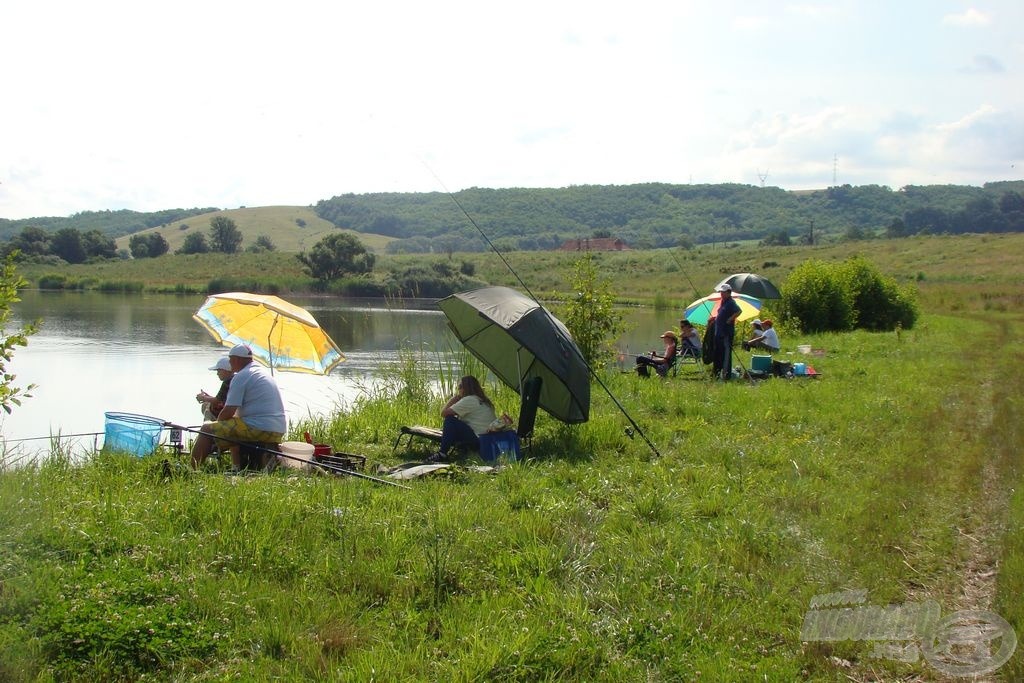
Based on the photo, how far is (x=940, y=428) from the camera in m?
9.38

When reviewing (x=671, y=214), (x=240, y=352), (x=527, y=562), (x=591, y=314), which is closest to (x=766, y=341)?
(x=591, y=314)

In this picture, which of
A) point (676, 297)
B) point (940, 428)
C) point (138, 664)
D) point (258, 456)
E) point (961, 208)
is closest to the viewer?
point (138, 664)

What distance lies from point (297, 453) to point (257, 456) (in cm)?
39

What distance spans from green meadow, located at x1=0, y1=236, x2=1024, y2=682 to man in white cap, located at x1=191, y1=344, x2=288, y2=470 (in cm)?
41

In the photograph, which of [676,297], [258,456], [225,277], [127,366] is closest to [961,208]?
[676,297]

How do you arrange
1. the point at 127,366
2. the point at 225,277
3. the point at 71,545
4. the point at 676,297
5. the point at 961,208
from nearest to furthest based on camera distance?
the point at 71,545 < the point at 127,366 < the point at 676,297 < the point at 225,277 < the point at 961,208

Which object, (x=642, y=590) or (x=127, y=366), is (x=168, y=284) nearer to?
(x=127, y=366)

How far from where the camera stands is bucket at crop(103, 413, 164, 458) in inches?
282

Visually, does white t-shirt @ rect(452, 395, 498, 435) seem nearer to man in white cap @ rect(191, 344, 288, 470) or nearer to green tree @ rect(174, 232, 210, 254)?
man in white cap @ rect(191, 344, 288, 470)

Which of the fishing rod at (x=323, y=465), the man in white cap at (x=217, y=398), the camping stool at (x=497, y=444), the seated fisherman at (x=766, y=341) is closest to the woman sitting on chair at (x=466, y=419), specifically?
the camping stool at (x=497, y=444)

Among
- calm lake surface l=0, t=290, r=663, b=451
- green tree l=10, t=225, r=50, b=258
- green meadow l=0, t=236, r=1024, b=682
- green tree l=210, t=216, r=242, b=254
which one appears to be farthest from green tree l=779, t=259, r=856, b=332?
green tree l=210, t=216, r=242, b=254

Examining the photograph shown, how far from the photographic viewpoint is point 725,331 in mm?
14820

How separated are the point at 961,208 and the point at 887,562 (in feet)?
404

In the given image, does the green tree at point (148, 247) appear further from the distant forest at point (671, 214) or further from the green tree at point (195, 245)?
the distant forest at point (671, 214)
